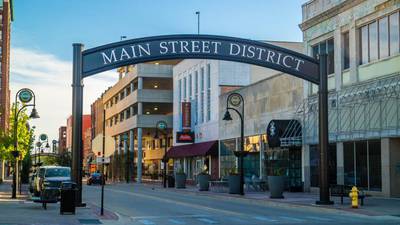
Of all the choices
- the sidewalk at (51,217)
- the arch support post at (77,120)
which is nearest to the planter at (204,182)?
the arch support post at (77,120)

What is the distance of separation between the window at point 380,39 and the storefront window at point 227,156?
21141 millimetres

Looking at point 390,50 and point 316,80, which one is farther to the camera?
point 390,50

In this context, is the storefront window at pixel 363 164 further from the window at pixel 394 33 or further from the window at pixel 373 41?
the window at pixel 394 33

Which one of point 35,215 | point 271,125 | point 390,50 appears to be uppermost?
point 390,50

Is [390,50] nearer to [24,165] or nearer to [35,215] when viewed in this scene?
[35,215]

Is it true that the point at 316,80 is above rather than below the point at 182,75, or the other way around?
below

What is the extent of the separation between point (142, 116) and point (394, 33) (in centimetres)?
5224

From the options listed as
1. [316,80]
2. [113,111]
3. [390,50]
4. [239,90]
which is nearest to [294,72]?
[316,80]

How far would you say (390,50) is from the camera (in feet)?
104

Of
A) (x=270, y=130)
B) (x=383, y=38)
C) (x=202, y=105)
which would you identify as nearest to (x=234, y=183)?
(x=270, y=130)

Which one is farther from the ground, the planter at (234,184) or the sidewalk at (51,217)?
the planter at (234,184)

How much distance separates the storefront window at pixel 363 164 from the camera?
3214 cm

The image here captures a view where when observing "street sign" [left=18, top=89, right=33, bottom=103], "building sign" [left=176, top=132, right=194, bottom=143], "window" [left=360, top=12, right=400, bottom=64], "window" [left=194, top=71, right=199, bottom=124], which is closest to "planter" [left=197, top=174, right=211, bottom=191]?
"street sign" [left=18, top=89, right=33, bottom=103]

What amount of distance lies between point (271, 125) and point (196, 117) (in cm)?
2530
